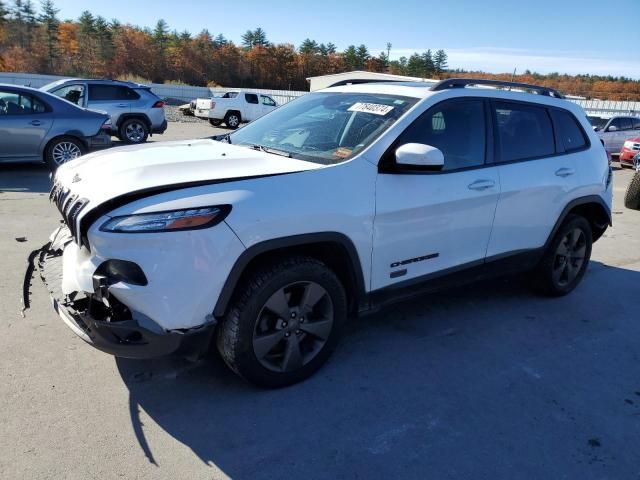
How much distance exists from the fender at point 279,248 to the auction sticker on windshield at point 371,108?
40.0 inches

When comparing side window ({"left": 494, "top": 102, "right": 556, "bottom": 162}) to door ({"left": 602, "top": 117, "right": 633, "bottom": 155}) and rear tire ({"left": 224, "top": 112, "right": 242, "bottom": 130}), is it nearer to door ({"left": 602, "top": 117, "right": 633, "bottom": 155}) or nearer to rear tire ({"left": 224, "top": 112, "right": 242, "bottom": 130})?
door ({"left": 602, "top": 117, "right": 633, "bottom": 155})

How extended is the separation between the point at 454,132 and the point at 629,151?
1516 cm

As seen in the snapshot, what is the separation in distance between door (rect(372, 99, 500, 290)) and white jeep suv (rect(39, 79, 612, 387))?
1 cm

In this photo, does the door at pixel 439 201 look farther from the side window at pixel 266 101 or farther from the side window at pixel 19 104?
the side window at pixel 266 101

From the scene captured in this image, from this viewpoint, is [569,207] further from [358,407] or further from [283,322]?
[283,322]

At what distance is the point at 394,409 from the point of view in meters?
2.99

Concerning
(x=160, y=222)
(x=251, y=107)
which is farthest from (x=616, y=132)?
(x=160, y=222)

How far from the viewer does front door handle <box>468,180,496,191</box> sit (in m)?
3.72

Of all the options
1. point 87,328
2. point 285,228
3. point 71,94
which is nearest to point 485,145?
point 285,228

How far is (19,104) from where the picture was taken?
8.77 metres

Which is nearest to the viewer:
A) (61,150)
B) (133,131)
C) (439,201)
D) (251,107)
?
(439,201)

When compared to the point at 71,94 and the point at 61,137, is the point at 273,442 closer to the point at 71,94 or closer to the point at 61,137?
the point at 61,137

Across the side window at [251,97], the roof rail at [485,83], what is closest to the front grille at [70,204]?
the roof rail at [485,83]

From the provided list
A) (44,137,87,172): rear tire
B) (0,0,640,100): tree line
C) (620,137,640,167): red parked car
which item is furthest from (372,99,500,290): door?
(0,0,640,100): tree line
